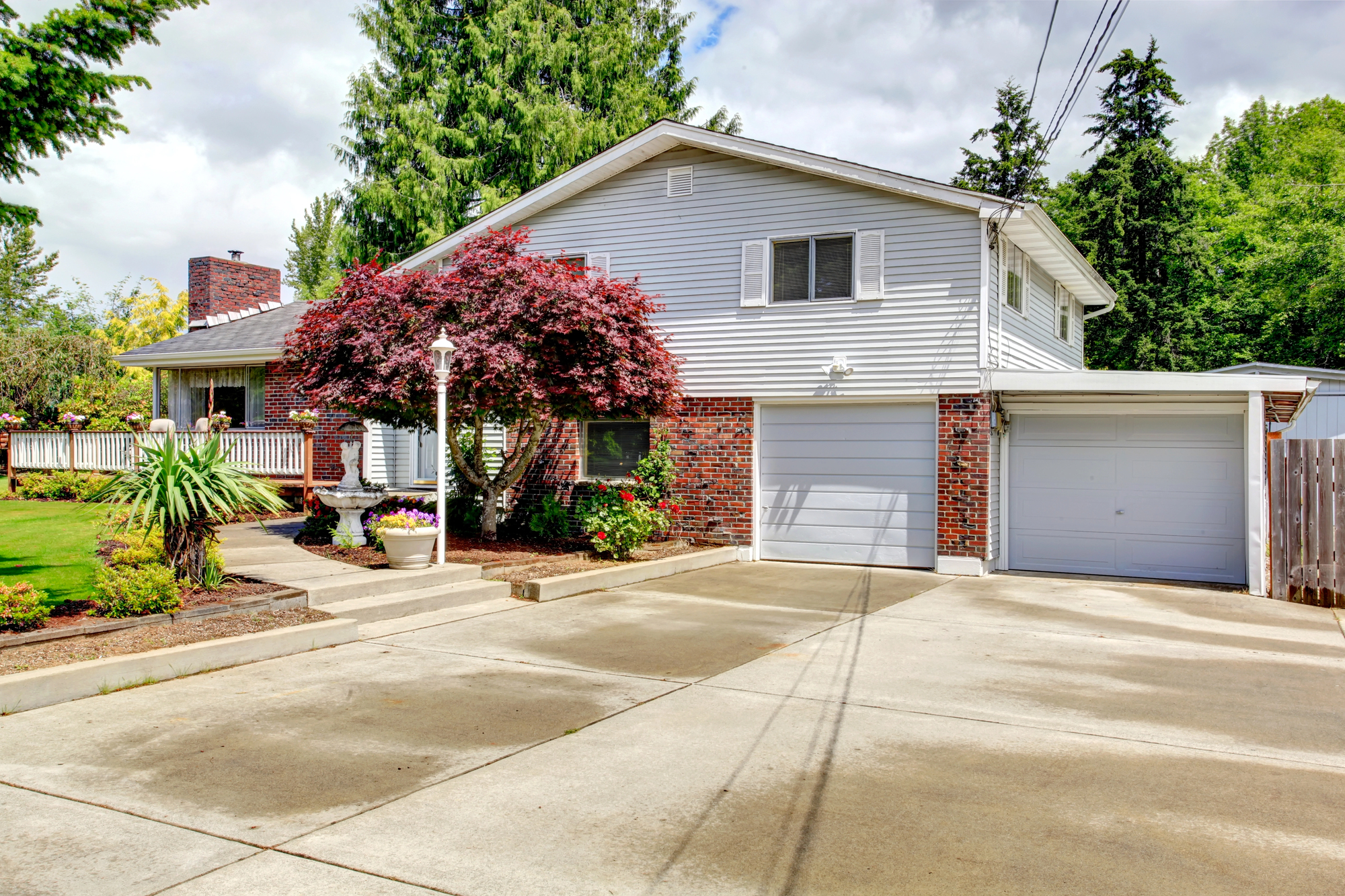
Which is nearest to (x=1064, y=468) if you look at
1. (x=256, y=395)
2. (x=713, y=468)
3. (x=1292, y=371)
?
(x=713, y=468)

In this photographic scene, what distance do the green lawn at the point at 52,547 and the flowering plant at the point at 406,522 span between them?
9.05ft

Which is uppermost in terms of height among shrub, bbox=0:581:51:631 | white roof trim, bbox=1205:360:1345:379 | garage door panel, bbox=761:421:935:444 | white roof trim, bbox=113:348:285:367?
white roof trim, bbox=113:348:285:367

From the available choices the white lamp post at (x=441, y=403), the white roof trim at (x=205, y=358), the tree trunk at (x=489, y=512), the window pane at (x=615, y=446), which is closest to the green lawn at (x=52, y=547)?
the white lamp post at (x=441, y=403)

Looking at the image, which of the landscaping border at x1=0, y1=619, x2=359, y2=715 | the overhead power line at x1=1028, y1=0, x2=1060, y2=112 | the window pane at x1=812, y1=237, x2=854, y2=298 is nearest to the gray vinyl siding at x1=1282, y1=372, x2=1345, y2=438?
the window pane at x1=812, y1=237, x2=854, y2=298

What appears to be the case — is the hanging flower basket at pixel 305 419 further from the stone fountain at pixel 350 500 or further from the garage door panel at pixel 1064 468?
the garage door panel at pixel 1064 468

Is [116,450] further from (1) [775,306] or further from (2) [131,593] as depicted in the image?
(1) [775,306]

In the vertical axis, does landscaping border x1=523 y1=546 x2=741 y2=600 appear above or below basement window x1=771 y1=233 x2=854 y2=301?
below

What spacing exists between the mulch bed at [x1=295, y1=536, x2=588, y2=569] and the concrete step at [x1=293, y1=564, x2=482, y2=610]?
573 mm

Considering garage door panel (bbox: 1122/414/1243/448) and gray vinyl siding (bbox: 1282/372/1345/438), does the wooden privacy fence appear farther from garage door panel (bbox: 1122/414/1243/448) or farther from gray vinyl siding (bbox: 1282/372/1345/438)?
gray vinyl siding (bbox: 1282/372/1345/438)

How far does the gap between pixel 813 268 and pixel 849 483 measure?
10.7 feet

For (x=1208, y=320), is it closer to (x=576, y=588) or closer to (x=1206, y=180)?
(x=1206, y=180)

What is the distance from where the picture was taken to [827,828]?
13.1 feet

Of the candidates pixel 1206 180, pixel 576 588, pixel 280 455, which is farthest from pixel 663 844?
pixel 1206 180

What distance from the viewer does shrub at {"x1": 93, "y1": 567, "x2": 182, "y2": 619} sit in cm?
708
